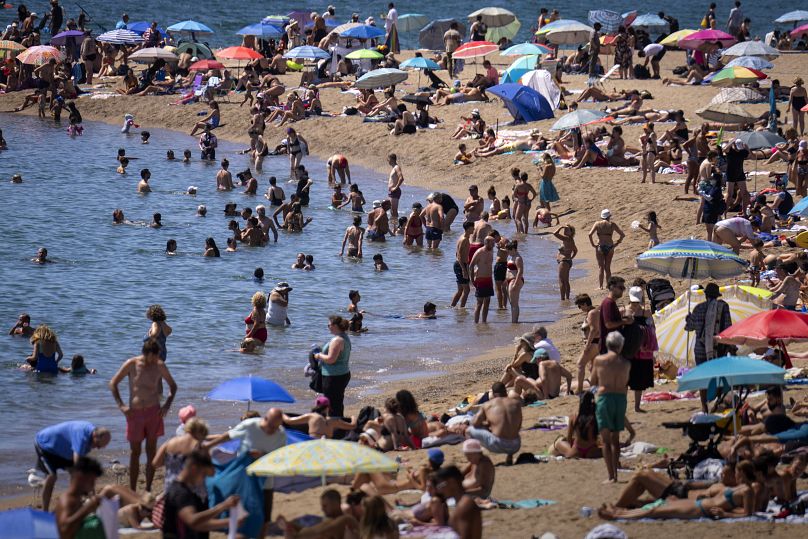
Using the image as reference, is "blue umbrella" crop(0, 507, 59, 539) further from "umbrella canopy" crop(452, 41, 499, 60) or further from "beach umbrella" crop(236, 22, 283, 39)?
"beach umbrella" crop(236, 22, 283, 39)


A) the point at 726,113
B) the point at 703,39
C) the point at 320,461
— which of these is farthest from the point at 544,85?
the point at 320,461

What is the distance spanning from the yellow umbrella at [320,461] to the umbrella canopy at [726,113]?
1877 centimetres

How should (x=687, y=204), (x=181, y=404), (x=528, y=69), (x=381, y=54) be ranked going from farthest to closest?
(x=381, y=54)
(x=528, y=69)
(x=687, y=204)
(x=181, y=404)

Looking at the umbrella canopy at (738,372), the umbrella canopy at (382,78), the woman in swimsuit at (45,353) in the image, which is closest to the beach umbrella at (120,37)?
the umbrella canopy at (382,78)

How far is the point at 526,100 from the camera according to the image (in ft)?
99.5

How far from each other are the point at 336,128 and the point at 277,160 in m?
2.01

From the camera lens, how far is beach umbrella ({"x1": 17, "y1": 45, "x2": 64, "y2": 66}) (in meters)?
38.3

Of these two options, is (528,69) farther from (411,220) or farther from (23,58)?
(23,58)

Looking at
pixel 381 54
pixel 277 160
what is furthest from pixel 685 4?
pixel 277 160

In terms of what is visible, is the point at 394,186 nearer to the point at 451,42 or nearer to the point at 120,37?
the point at 451,42

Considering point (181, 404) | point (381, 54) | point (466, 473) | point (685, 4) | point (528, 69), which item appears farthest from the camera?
point (685, 4)

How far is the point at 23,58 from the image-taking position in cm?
3847

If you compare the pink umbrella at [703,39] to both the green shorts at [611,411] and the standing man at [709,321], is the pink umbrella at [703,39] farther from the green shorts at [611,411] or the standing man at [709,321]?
the green shorts at [611,411]

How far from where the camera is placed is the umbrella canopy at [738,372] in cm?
1057
